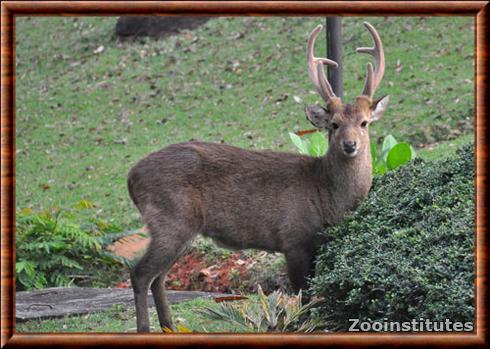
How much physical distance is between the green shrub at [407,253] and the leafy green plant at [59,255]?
10.9 ft

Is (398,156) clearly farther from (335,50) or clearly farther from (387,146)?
(335,50)

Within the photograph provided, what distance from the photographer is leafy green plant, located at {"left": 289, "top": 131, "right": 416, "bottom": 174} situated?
8195 millimetres

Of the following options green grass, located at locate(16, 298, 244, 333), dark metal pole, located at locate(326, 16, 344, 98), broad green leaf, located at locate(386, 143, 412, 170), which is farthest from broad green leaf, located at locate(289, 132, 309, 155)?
green grass, located at locate(16, 298, 244, 333)

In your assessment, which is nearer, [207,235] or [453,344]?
[453,344]

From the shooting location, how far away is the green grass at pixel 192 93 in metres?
12.1

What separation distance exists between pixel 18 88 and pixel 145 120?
3.56 m

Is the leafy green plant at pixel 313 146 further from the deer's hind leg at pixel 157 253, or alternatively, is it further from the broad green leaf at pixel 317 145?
the deer's hind leg at pixel 157 253

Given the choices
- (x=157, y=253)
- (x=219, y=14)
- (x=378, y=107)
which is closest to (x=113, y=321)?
(x=157, y=253)

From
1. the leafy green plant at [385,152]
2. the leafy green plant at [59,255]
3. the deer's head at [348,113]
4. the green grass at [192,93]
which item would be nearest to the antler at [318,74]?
the deer's head at [348,113]

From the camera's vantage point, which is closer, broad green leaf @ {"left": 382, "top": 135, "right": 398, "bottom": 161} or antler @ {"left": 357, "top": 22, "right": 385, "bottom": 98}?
antler @ {"left": 357, "top": 22, "right": 385, "bottom": 98}

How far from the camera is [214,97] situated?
47.3 ft

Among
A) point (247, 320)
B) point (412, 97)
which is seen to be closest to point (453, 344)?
point (247, 320)

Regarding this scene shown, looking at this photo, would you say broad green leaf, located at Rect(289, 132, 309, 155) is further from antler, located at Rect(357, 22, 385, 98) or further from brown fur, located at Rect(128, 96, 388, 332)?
antler, located at Rect(357, 22, 385, 98)

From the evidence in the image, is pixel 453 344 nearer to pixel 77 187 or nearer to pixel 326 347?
pixel 326 347
